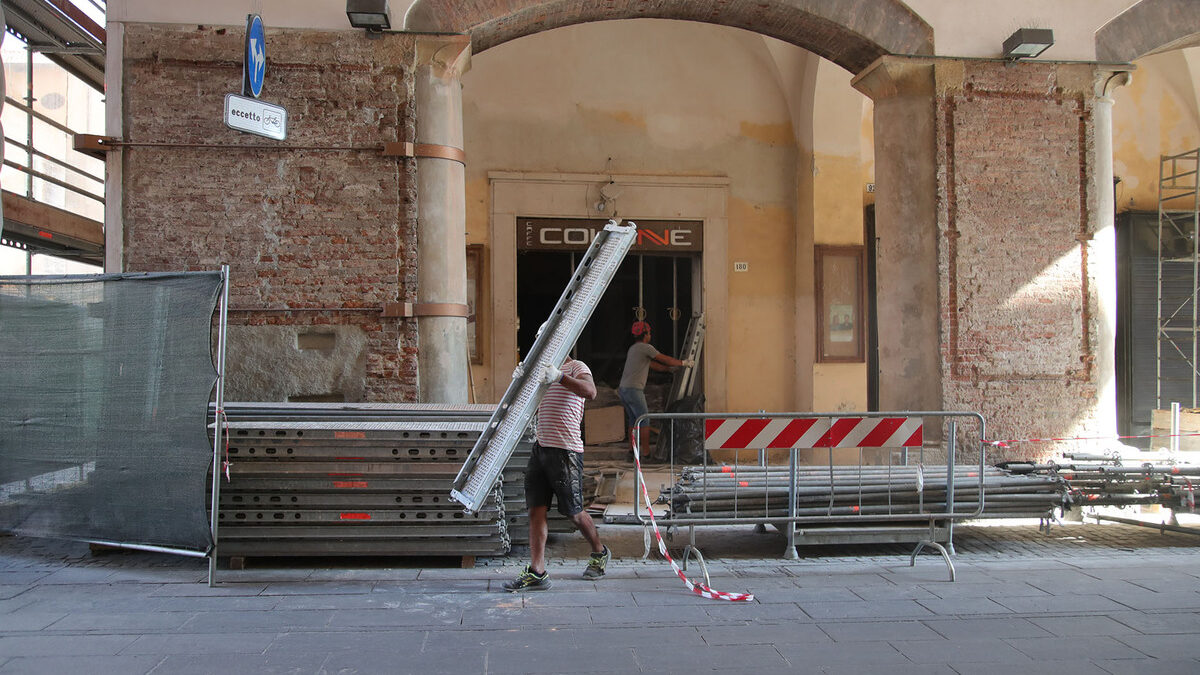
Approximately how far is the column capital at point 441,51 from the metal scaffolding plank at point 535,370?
3.69 metres

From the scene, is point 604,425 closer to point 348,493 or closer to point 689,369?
point 689,369

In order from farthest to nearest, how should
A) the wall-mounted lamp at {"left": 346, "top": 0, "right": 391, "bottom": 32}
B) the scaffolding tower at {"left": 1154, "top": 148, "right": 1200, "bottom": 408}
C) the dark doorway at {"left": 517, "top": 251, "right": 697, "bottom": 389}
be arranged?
the scaffolding tower at {"left": 1154, "top": 148, "right": 1200, "bottom": 408}, the dark doorway at {"left": 517, "top": 251, "right": 697, "bottom": 389}, the wall-mounted lamp at {"left": 346, "top": 0, "right": 391, "bottom": 32}

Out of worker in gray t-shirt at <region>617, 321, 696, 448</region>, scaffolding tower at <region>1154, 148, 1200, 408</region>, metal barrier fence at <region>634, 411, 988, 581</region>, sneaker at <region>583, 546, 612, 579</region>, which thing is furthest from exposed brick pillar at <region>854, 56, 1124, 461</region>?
scaffolding tower at <region>1154, 148, 1200, 408</region>

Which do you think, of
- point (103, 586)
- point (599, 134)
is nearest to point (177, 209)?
point (103, 586)

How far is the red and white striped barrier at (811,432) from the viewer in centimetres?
645

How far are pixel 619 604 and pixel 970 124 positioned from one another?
20.7 feet

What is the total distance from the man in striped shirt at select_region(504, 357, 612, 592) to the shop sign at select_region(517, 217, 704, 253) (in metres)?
7.03

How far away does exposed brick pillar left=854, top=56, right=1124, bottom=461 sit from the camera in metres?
8.75

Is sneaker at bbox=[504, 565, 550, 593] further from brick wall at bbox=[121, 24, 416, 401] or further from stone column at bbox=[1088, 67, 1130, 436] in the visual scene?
stone column at bbox=[1088, 67, 1130, 436]

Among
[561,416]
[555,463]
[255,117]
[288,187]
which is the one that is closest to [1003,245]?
[561,416]

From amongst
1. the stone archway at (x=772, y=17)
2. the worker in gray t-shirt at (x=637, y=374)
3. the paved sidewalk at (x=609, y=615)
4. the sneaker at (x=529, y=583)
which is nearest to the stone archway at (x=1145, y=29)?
the stone archway at (x=772, y=17)

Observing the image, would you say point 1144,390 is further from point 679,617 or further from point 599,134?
point 679,617

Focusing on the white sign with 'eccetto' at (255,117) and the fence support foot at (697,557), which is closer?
the fence support foot at (697,557)

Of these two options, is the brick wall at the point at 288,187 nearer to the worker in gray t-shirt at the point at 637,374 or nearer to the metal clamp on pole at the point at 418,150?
the metal clamp on pole at the point at 418,150
